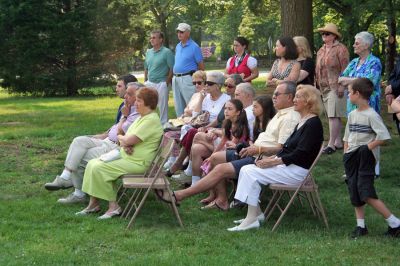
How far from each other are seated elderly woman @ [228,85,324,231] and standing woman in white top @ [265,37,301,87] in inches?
72.8

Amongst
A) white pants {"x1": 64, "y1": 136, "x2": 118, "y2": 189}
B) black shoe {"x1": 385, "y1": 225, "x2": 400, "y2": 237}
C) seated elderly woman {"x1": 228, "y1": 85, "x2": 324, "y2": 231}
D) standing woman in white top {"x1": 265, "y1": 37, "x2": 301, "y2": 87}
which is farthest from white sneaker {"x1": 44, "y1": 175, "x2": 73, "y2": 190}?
black shoe {"x1": 385, "y1": 225, "x2": 400, "y2": 237}

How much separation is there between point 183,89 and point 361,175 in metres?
5.39

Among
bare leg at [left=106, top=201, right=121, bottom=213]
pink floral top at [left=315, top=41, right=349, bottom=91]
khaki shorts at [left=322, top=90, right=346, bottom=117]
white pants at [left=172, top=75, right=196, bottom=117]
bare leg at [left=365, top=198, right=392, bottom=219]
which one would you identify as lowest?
bare leg at [left=106, top=201, right=121, bottom=213]

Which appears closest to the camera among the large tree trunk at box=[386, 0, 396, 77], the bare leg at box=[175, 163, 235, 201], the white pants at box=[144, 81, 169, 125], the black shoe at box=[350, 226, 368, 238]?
the black shoe at box=[350, 226, 368, 238]

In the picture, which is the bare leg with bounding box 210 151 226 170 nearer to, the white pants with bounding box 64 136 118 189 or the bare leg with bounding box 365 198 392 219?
the white pants with bounding box 64 136 118 189

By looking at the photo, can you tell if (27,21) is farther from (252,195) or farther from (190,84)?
(252,195)

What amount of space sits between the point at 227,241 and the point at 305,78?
11.7ft

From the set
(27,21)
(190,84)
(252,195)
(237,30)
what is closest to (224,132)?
(252,195)

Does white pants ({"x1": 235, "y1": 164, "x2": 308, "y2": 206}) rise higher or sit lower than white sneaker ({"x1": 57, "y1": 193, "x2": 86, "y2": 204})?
higher

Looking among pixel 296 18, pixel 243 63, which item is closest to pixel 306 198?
pixel 243 63

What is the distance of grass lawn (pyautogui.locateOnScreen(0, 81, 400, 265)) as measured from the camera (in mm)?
5293

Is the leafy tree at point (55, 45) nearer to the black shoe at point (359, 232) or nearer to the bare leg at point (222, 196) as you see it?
the bare leg at point (222, 196)

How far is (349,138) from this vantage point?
6172 mm

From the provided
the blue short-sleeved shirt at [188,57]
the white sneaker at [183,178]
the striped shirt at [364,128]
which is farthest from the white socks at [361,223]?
the blue short-sleeved shirt at [188,57]
